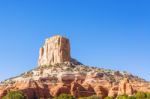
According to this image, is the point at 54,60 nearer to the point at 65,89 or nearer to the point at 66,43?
the point at 66,43

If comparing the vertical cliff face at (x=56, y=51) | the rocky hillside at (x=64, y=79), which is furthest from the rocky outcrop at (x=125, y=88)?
the vertical cliff face at (x=56, y=51)

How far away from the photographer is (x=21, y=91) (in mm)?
152375

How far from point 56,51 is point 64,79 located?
1898 centimetres

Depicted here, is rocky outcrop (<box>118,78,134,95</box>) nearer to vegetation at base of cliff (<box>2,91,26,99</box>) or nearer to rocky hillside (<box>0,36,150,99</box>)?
rocky hillside (<box>0,36,150,99</box>)

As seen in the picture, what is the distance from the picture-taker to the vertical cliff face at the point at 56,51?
189 metres

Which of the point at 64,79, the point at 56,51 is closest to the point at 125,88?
the point at 64,79

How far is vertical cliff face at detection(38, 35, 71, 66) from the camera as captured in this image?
188750 mm

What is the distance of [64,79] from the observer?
174m

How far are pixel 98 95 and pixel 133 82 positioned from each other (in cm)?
1447

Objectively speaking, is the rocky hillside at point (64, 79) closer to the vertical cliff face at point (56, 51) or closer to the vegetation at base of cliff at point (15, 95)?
the vertical cliff face at point (56, 51)

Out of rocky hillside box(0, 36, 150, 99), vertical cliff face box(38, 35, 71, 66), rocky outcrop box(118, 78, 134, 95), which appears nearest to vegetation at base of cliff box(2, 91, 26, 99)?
rocky hillside box(0, 36, 150, 99)

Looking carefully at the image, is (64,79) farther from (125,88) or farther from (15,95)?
(15,95)

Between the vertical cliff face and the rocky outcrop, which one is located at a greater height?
the vertical cliff face

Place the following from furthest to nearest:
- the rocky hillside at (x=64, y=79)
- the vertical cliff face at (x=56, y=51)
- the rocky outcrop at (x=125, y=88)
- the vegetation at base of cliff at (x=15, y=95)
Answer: the vertical cliff face at (x=56, y=51), the rocky hillside at (x=64, y=79), the rocky outcrop at (x=125, y=88), the vegetation at base of cliff at (x=15, y=95)
